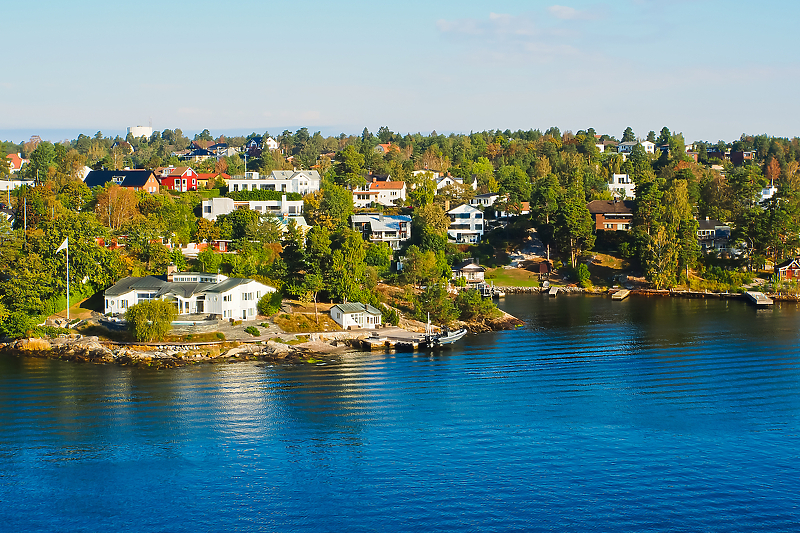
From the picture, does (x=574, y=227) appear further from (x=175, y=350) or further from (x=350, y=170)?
(x=175, y=350)

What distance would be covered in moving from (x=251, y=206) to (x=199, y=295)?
2898cm

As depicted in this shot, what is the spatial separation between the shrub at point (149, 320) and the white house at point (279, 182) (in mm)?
36783

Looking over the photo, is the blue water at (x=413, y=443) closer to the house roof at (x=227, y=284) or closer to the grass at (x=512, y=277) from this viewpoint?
the house roof at (x=227, y=284)

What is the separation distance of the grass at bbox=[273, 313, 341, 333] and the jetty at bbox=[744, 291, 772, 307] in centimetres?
3547

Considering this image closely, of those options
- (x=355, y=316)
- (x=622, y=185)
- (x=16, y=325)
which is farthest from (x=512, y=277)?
(x=16, y=325)

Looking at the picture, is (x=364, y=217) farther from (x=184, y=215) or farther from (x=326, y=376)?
(x=326, y=376)

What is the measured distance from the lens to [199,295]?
4831 centimetres

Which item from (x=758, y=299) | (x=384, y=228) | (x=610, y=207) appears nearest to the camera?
(x=758, y=299)

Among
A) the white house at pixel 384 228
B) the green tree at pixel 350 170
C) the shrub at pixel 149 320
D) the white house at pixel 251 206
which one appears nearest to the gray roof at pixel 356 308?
the shrub at pixel 149 320

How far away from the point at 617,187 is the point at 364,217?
1602 inches

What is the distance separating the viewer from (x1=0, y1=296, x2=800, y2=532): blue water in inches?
928

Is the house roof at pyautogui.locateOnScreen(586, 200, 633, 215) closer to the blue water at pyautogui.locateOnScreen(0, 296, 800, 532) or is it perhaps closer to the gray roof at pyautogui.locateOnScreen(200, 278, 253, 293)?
the blue water at pyautogui.locateOnScreen(0, 296, 800, 532)

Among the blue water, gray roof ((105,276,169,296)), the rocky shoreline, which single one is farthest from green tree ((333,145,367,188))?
the blue water

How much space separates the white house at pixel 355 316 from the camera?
4850 cm
